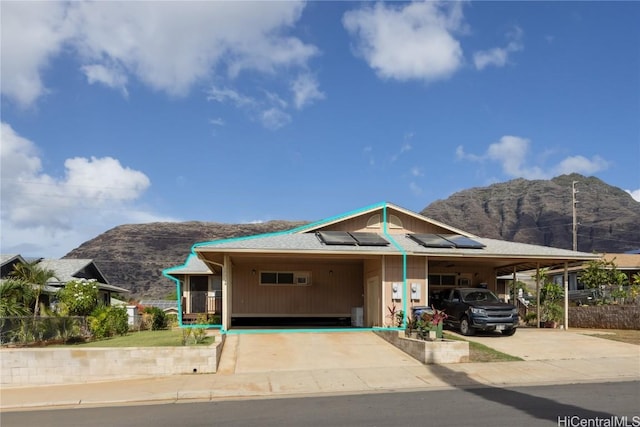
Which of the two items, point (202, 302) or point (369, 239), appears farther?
point (202, 302)

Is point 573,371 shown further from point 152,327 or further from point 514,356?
point 152,327

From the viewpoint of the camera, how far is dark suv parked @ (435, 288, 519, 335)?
59.2ft

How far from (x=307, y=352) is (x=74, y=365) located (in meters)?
6.09

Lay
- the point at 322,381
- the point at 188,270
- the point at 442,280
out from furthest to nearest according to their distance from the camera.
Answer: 1. the point at 188,270
2. the point at 442,280
3. the point at 322,381

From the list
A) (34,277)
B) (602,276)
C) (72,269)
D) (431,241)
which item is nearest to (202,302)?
(34,277)

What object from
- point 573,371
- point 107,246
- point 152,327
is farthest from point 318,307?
point 107,246

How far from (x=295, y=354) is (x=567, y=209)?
101495 millimetres

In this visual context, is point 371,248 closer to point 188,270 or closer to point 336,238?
point 336,238

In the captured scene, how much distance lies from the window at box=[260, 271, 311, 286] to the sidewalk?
8553mm

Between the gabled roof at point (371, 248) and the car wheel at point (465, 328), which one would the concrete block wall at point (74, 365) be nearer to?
the gabled roof at point (371, 248)

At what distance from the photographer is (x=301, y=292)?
77.8 feet

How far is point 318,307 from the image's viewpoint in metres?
23.6

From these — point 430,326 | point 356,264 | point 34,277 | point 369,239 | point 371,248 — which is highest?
point 369,239

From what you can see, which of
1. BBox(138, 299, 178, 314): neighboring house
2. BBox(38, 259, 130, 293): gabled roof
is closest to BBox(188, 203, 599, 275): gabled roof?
BBox(38, 259, 130, 293): gabled roof
